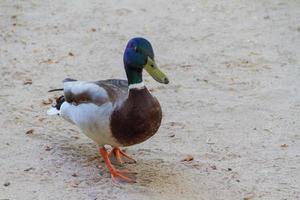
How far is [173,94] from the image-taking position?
591cm

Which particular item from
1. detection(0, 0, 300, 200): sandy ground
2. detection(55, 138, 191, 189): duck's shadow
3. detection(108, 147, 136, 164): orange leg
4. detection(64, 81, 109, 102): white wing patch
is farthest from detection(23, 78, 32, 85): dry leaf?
detection(108, 147, 136, 164): orange leg

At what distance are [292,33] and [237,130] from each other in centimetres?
240

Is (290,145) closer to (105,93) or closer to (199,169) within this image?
(199,169)

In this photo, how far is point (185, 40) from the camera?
284 inches

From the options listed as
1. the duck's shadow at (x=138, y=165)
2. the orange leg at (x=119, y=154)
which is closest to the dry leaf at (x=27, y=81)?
the duck's shadow at (x=138, y=165)

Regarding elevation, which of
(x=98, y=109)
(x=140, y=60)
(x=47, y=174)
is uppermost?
(x=140, y=60)

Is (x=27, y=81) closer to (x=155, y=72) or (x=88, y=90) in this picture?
(x=88, y=90)

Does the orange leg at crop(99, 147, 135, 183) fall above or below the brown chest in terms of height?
below

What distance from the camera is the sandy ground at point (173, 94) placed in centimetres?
450

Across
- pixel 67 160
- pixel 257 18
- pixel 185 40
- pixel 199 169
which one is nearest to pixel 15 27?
pixel 185 40

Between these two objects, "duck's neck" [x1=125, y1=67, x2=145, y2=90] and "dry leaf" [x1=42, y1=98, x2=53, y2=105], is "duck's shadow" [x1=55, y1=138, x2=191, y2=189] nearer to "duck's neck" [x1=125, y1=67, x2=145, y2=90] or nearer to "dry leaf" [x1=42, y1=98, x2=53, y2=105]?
"duck's neck" [x1=125, y1=67, x2=145, y2=90]

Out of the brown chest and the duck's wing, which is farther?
the duck's wing

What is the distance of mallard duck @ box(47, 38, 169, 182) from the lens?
14.1ft

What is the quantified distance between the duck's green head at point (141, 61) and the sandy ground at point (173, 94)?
65cm
